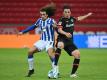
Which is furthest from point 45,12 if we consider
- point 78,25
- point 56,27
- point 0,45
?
point 78,25

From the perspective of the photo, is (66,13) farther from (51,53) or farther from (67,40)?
(51,53)

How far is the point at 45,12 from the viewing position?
11477mm

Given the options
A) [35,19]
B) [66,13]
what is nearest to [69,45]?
[66,13]

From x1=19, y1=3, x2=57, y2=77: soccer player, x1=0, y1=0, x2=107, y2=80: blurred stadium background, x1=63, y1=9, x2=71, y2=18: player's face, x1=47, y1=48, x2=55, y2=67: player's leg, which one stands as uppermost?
x1=63, y1=9, x2=71, y2=18: player's face

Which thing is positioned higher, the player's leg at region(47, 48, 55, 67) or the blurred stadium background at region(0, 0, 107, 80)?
the player's leg at region(47, 48, 55, 67)

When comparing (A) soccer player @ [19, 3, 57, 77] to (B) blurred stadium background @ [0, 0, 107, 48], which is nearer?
(A) soccer player @ [19, 3, 57, 77]

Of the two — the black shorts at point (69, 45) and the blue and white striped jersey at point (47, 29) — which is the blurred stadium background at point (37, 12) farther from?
the blue and white striped jersey at point (47, 29)

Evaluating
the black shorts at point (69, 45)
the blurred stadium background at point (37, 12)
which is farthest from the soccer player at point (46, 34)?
the blurred stadium background at point (37, 12)

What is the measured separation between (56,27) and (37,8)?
68.9ft

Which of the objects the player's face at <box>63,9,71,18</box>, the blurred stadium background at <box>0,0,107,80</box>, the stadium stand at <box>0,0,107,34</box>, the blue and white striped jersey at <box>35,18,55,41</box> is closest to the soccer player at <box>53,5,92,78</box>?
the player's face at <box>63,9,71,18</box>

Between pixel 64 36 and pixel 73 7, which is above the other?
pixel 64 36

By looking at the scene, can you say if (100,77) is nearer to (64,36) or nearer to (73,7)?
(64,36)

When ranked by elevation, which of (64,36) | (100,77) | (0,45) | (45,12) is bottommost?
(0,45)

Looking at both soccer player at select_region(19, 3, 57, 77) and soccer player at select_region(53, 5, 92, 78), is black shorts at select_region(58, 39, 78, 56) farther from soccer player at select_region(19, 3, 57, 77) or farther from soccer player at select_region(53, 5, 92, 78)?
soccer player at select_region(19, 3, 57, 77)
